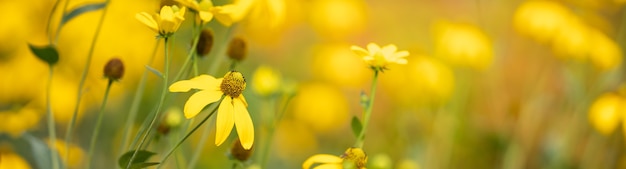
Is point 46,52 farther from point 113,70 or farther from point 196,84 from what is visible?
point 196,84

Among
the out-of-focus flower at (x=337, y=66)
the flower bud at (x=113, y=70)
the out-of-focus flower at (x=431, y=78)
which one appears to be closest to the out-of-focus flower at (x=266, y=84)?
the flower bud at (x=113, y=70)

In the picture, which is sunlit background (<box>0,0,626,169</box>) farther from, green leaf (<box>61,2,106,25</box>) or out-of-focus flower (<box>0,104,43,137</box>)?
green leaf (<box>61,2,106,25</box>)

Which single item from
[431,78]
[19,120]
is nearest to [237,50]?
[19,120]

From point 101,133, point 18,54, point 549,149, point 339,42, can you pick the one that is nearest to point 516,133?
point 549,149

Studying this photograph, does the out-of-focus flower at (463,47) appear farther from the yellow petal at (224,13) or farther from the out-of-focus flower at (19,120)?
the yellow petal at (224,13)

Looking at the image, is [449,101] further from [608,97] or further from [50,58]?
[50,58]

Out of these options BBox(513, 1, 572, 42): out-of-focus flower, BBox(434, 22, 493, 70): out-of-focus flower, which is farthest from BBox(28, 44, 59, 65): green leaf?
BBox(513, 1, 572, 42): out-of-focus flower
